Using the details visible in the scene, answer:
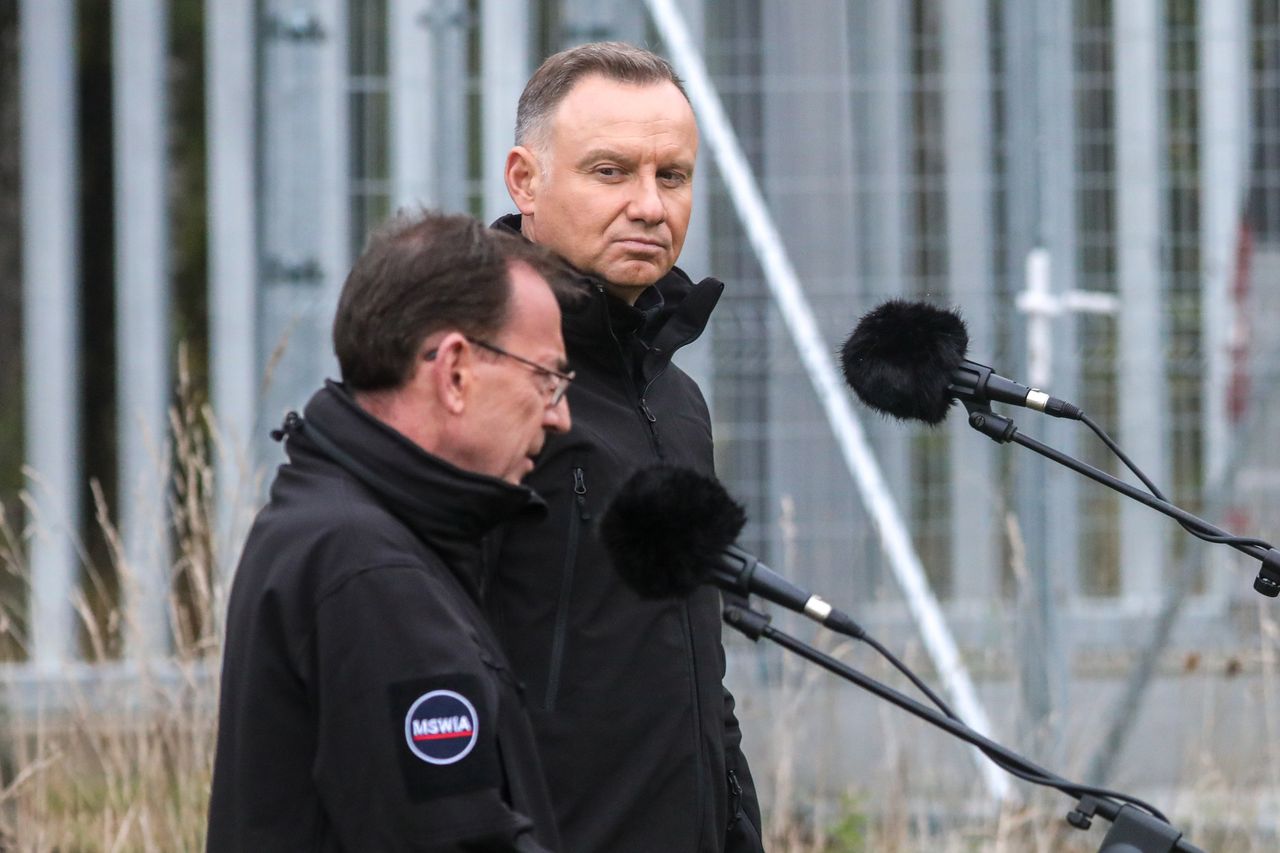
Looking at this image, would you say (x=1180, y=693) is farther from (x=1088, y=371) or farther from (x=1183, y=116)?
(x=1183, y=116)

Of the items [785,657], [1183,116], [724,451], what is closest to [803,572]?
[724,451]

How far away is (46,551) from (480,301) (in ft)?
15.9

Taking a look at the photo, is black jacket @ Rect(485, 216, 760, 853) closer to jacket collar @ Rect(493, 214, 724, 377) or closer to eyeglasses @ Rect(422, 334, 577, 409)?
jacket collar @ Rect(493, 214, 724, 377)

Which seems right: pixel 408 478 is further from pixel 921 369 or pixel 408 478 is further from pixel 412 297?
pixel 921 369

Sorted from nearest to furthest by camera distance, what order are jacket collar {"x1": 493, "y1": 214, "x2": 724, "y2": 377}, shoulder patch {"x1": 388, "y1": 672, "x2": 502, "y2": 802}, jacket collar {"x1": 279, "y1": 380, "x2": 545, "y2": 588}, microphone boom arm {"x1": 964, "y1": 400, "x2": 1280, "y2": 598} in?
shoulder patch {"x1": 388, "y1": 672, "x2": 502, "y2": 802}, jacket collar {"x1": 279, "y1": 380, "x2": 545, "y2": 588}, microphone boom arm {"x1": 964, "y1": 400, "x2": 1280, "y2": 598}, jacket collar {"x1": 493, "y1": 214, "x2": 724, "y2": 377}

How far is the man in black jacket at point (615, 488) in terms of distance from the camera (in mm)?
2396

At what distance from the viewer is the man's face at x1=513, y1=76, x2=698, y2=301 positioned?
8.43 feet

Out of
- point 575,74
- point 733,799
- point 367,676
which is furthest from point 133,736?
point 367,676

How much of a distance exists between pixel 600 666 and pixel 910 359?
1.84ft

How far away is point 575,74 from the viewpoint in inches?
102

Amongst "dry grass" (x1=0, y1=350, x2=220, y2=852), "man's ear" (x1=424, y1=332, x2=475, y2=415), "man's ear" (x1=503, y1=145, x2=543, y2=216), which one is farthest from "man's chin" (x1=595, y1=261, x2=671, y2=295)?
"dry grass" (x1=0, y1=350, x2=220, y2=852)

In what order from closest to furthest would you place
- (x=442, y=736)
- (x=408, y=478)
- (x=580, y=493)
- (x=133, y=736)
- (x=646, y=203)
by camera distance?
(x=442, y=736) → (x=408, y=478) → (x=580, y=493) → (x=646, y=203) → (x=133, y=736)

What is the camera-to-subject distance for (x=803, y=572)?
225 inches

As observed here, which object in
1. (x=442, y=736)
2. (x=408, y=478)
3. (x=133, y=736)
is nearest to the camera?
(x=442, y=736)
